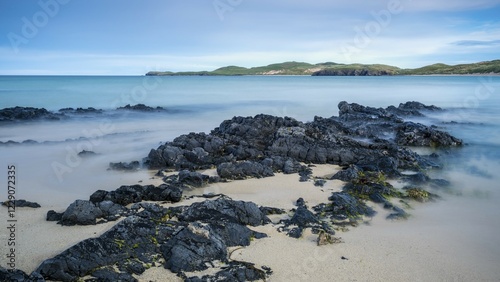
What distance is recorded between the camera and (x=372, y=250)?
877 cm

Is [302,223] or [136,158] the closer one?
[302,223]

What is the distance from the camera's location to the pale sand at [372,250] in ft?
25.7

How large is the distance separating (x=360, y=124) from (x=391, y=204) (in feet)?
53.3

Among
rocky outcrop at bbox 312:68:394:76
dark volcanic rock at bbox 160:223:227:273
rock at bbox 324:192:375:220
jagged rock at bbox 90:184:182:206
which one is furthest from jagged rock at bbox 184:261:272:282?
rocky outcrop at bbox 312:68:394:76

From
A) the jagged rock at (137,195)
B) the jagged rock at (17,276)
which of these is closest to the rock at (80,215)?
the jagged rock at (137,195)

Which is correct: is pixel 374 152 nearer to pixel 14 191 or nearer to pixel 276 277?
pixel 276 277

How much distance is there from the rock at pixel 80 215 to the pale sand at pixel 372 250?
25cm

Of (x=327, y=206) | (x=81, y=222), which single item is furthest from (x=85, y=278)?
(x=327, y=206)

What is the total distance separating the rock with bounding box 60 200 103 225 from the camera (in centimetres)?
970

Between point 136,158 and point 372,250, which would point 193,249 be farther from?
point 136,158

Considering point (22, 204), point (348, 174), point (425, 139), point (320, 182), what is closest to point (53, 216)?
point (22, 204)

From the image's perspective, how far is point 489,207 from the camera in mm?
11789

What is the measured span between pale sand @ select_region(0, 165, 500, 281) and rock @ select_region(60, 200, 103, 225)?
9.9 inches

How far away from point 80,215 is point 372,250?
7.44m
